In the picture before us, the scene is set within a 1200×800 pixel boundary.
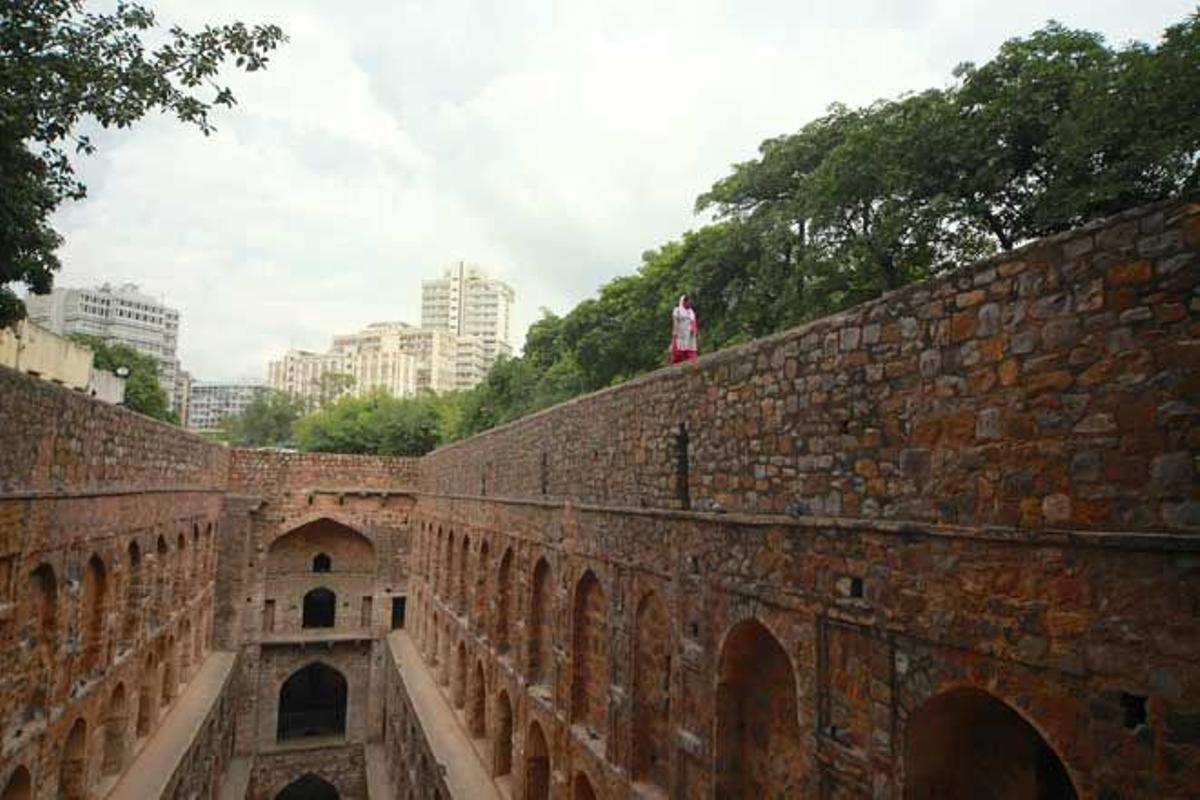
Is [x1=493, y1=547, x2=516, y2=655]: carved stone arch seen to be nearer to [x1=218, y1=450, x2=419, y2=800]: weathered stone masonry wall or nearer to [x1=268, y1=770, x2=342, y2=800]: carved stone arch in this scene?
[x1=218, y1=450, x2=419, y2=800]: weathered stone masonry wall

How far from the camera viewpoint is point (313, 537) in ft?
94.3

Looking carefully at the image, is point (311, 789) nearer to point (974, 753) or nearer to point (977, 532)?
point (974, 753)

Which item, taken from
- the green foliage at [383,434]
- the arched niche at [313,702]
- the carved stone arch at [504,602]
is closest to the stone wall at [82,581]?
the carved stone arch at [504,602]

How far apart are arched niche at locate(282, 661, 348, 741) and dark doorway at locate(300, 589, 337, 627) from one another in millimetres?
1401

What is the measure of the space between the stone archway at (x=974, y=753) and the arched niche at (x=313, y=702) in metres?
27.3

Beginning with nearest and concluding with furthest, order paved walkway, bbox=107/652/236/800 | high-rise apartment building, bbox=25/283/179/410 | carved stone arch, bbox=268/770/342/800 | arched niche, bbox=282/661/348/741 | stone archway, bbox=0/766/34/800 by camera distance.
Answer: stone archway, bbox=0/766/34/800 → paved walkway, bbox=107/652/236/800 → carved stone arch, bbox=268/770/342/800 → arched niche, bbox=282/661/348/741 → high-rise apartment building, bbox=25/283/179/410

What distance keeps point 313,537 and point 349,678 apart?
16.2 feet

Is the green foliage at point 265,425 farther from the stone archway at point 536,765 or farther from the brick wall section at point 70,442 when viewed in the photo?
the stone archway at point 536,765

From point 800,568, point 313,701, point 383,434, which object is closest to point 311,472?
point 313,701

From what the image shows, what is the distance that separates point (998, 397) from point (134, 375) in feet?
160

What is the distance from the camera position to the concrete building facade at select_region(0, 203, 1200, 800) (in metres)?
3.64

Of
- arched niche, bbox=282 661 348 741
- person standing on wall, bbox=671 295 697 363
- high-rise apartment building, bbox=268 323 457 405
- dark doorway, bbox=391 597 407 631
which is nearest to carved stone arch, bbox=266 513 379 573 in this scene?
dark doorway, bbox=391 597 407 631

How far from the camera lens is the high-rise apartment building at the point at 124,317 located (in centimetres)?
10488

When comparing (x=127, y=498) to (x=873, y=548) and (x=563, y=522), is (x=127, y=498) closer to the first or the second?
(x=563, y=522)
